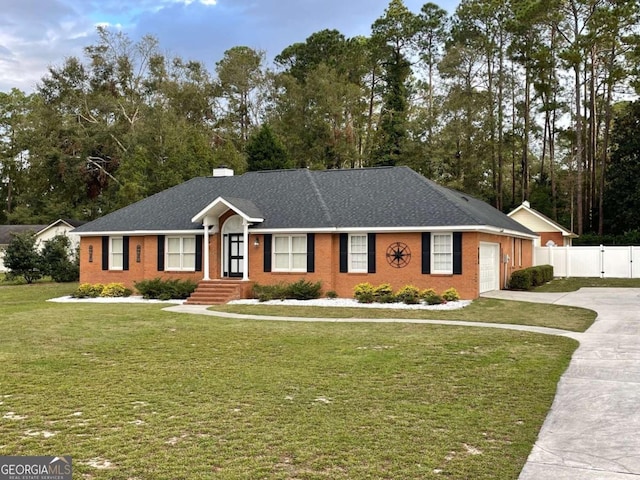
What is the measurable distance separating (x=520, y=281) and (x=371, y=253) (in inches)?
287

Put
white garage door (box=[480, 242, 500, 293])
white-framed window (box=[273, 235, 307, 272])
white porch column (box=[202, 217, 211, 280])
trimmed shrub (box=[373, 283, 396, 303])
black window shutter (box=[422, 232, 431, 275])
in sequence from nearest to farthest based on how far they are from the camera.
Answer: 1. trimmed shrub (box=[373, 283, 396, 303])
2. black window shutter (box=[422, 232, 431, 275])
3. white garage door (box=[480, 242, 500, 293])
4. white-framed window (box=[273, 235, 307, 272])
5. white porch column (box=[202, 217, 211, 280])

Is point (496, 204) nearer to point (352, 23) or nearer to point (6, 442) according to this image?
point (352, 23)

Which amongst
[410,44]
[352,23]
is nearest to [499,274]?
[410,44]

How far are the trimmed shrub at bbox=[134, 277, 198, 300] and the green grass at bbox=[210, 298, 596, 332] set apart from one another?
3.44 metres

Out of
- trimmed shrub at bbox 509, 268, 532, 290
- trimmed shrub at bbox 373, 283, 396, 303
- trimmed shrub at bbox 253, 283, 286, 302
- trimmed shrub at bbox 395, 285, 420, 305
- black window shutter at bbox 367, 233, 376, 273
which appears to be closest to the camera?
trimmed shrub at bbox 395, 285, 420, 305

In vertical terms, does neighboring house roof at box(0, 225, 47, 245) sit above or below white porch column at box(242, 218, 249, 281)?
above

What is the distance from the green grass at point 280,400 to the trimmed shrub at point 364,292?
6.78m

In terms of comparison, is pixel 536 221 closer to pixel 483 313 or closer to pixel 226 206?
pixel 483 313

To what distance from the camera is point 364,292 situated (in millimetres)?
20938

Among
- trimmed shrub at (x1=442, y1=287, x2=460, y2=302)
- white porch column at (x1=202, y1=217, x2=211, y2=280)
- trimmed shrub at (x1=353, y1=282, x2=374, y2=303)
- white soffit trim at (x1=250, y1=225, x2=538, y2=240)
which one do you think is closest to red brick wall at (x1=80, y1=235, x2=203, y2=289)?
white porch column at (x1=202, y1=217, x2=211, y2=280)

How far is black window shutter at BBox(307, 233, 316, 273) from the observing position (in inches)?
878

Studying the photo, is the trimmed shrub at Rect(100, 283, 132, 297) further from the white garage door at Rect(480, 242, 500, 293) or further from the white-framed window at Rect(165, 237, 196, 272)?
the white garage door at Rect(480, 242, 500, 293)

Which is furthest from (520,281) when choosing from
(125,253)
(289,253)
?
(125,253)

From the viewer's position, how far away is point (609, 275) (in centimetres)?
3200
